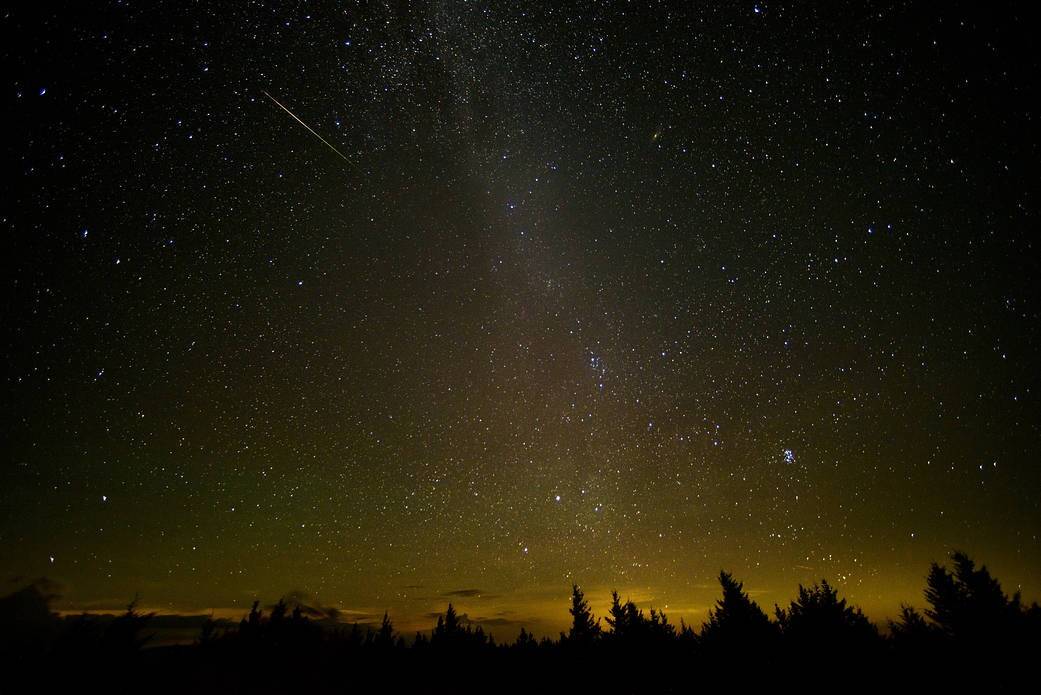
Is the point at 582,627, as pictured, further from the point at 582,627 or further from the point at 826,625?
the point at 826,625

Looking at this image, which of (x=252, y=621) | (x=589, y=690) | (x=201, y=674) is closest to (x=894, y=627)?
(x=589, y=690)

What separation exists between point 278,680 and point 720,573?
175 ft

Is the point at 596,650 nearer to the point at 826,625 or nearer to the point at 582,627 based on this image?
the point at 582,627

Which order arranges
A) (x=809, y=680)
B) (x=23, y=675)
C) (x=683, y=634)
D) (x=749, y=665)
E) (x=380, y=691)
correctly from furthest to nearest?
(x=380, y=691), (x=683, y=634), (x=23, y=675), (x=749, y=665), (x=809, y=680)

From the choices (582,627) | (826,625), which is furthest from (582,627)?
(826,625)

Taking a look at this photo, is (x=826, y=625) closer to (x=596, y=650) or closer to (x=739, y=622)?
(x=739, y=622)

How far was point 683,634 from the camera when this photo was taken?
41188 millimetres

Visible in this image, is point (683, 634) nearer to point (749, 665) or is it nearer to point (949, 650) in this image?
point (749, 665)

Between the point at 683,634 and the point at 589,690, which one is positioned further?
the point at 683,634

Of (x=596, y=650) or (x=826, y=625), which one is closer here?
(x=826, y=625)

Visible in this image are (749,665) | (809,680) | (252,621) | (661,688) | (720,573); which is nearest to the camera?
(809,680)

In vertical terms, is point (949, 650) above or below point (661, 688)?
above

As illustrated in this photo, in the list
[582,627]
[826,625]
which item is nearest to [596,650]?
[582,627]

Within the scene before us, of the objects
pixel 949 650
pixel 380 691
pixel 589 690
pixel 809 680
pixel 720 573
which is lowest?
pixel 380 691
